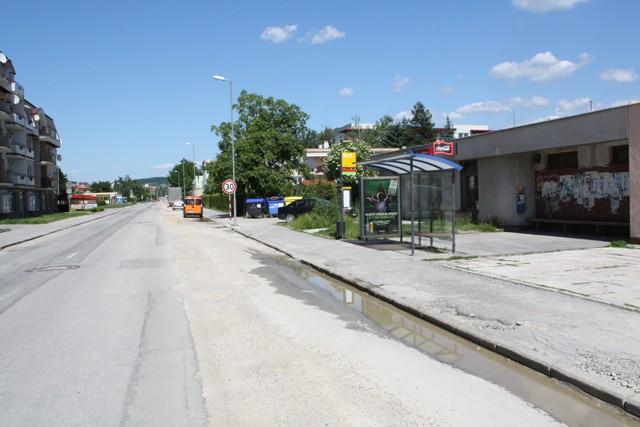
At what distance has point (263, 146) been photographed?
44969mm

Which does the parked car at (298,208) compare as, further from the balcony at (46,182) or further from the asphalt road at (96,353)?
the balcony at (46,182)

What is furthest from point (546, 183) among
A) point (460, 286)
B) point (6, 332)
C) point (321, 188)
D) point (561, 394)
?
point (321, 188)

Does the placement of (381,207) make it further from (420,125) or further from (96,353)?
(420,125)

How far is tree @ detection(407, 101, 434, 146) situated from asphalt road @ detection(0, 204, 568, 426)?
252 feet

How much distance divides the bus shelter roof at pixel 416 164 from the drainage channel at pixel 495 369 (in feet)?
20.5

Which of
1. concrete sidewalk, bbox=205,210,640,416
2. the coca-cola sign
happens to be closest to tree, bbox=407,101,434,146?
the coca-cola sign

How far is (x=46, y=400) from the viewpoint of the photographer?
4.74 m

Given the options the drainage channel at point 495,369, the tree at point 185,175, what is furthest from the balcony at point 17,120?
the tree at point 185,175

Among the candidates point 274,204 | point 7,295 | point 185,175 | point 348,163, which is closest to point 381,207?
point 348,163

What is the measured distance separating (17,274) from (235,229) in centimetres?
1720

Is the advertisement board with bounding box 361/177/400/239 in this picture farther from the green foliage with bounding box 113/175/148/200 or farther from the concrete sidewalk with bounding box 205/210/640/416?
the green foliage with bounding box 113/175/148/200

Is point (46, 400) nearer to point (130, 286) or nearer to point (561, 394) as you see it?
point (561, 394)

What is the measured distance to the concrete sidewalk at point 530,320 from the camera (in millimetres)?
5164

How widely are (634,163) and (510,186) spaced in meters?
6.66
